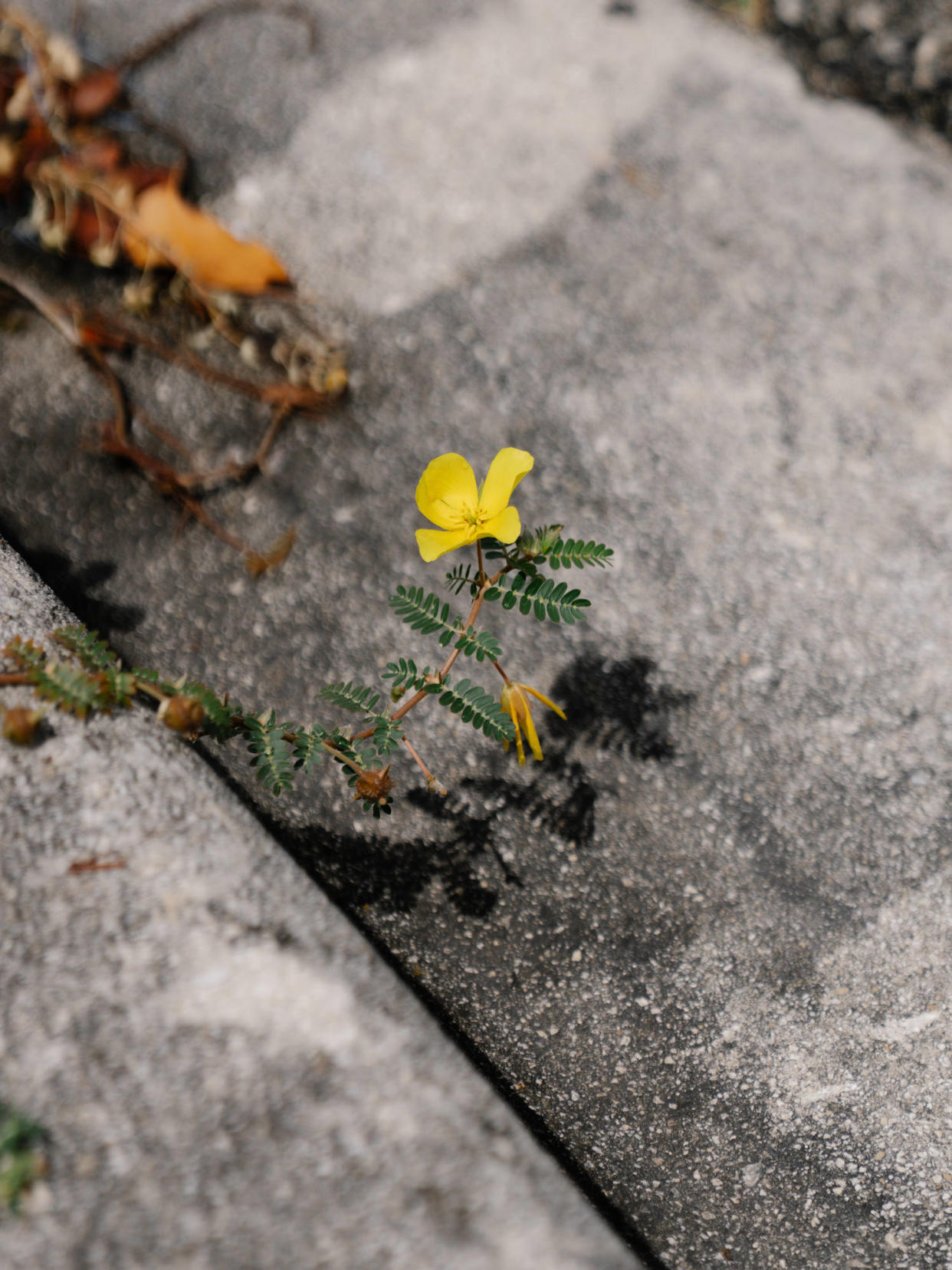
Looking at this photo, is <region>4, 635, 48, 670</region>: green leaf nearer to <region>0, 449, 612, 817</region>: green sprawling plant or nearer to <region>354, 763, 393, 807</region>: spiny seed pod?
<region>0, 449, 612, 817</region>: green sprawling plant

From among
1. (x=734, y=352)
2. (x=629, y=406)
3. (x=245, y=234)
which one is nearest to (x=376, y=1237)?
(x=629, y=406)

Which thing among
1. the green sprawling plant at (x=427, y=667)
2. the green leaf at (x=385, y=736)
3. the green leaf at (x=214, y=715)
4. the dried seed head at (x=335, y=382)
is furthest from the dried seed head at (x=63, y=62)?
the green leaf at (x=385, y=736)

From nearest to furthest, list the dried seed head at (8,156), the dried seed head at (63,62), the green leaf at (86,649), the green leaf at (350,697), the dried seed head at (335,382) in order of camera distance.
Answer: the green leaf at (86,649) < the green leaf at (350,697) < the dried seed head at (335,382) < the dried seed head at (8,156) < the dried seed head at (63,62)

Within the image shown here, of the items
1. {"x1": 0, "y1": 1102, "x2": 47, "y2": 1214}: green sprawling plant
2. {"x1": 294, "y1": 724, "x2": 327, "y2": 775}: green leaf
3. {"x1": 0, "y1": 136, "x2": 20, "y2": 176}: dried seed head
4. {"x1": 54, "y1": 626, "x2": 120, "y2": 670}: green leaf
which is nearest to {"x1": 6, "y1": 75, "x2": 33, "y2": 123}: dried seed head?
{"x1": 0, "y1": 136, "x2": 20, "y2": 176}: dried seed head

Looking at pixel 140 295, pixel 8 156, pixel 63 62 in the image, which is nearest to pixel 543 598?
pixel 140 295

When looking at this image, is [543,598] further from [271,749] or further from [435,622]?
[271,749]

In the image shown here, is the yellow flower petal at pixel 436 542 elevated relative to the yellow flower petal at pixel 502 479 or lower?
lower

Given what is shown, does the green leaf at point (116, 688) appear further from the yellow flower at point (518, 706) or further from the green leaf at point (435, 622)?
the yellow flower at point (518, 706)
